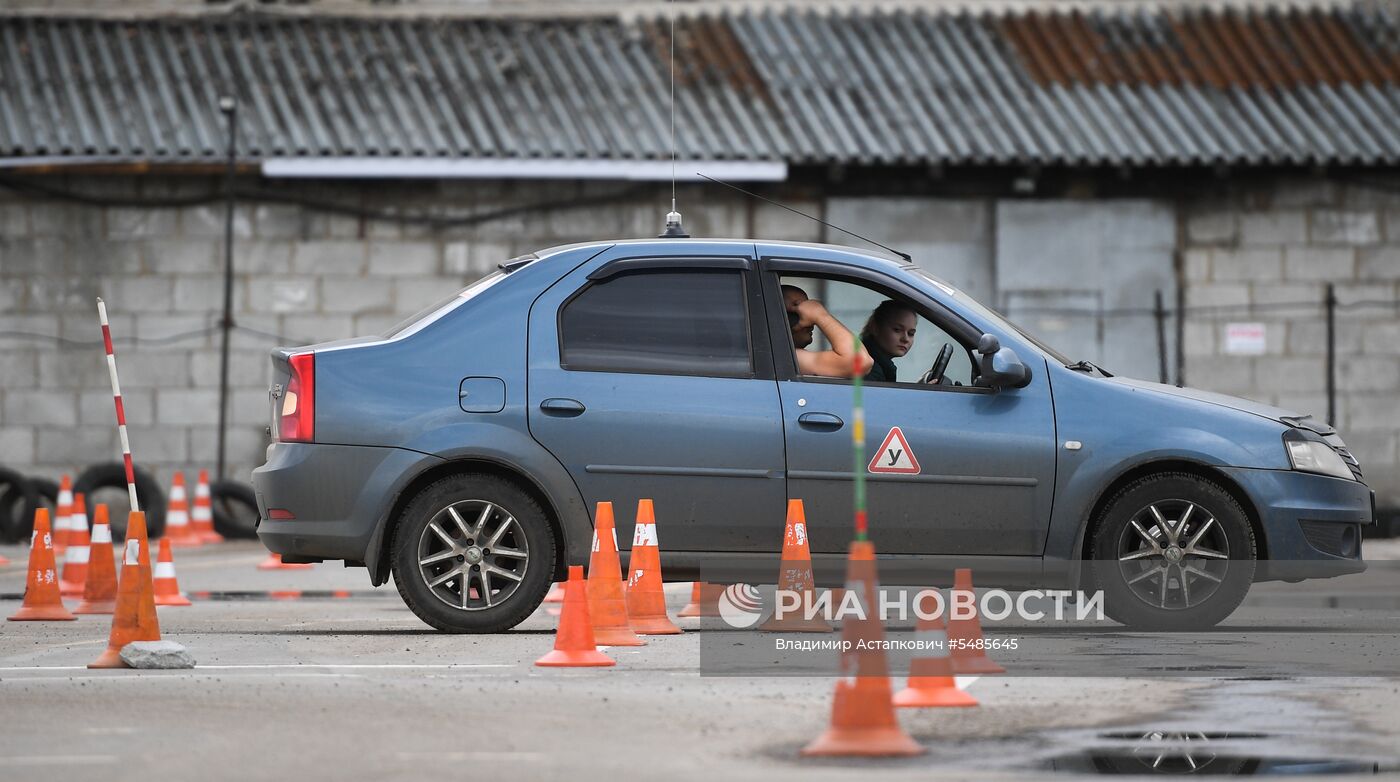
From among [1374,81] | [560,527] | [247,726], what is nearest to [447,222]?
[1374,81]

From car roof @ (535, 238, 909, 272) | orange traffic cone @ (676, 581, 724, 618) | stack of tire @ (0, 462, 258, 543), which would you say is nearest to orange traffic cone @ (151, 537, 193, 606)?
orange traffic cone @ (676, 581, 724, 618)

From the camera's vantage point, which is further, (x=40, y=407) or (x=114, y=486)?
(x=40, y=407)

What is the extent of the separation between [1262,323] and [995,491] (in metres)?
11.1

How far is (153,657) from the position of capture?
27.8 ft

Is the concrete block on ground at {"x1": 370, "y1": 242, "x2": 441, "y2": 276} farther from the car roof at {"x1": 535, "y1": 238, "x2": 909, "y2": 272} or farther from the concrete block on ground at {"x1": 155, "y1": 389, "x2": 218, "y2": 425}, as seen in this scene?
the car roof at {"x1": 535, "y1": 238, "x2": 909, "y2": 272}

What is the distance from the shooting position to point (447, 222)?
63.9ft

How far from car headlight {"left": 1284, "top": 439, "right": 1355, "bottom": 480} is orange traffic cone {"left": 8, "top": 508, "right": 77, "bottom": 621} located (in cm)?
599

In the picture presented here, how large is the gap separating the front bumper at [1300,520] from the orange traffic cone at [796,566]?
190 cm

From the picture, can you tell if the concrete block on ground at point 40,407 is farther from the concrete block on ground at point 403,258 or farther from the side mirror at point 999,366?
the side mirror at point 999,366

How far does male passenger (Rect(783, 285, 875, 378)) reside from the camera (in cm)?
976

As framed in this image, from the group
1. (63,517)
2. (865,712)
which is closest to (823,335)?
(865,712)

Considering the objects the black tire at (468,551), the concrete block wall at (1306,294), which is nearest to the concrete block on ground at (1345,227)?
the concrete block wall at (1306,294)

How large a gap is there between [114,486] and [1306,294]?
422 inches

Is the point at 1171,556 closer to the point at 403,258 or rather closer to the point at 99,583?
the point at 99,583
